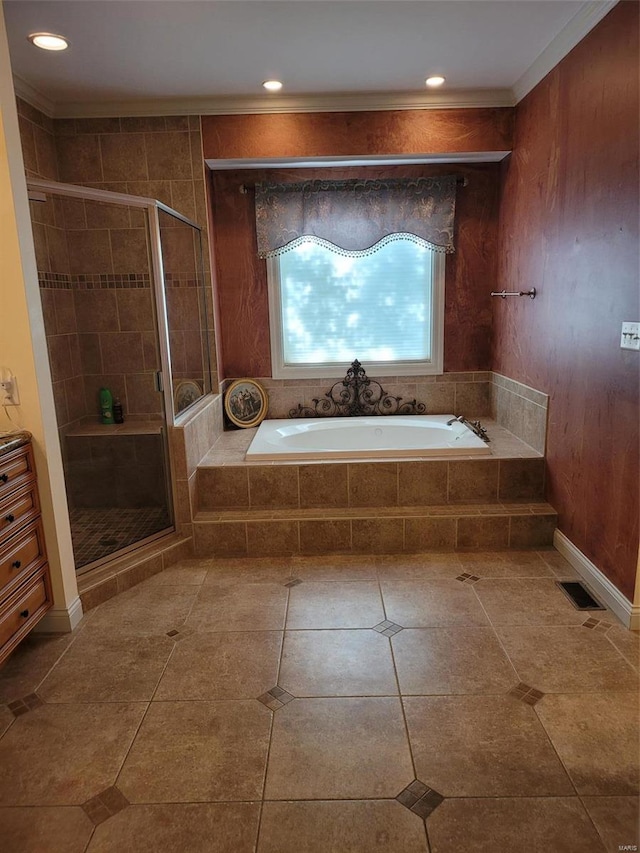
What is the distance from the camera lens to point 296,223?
4059 mm

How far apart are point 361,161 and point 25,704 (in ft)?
11.7

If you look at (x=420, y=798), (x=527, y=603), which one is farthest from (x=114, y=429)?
(x=420, y=798)

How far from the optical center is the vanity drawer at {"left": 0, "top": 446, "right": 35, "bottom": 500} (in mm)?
2090

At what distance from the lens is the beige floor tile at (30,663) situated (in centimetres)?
213

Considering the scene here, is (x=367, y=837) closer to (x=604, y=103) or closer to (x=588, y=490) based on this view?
(x=588, y=490)

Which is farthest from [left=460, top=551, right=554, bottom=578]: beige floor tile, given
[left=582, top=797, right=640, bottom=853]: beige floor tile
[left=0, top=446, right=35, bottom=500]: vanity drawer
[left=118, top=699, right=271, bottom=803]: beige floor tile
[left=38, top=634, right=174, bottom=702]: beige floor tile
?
[left=0, top=446, right=35, bottom=500]: vanity drawer

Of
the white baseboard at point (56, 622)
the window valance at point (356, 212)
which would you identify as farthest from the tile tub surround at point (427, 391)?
the white baseboard at point (56, 622)

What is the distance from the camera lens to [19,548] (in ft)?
7.23

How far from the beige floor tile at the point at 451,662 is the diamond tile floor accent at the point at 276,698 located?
42 cm

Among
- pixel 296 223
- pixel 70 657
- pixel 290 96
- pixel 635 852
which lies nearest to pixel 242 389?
pixel 296 223

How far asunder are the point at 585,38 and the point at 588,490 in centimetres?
209

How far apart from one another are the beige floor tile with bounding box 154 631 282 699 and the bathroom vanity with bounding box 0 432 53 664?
60 centimetres

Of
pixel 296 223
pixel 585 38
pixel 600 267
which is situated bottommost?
pixel 600 267

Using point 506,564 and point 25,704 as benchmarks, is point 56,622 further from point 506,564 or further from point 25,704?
point 506,564
